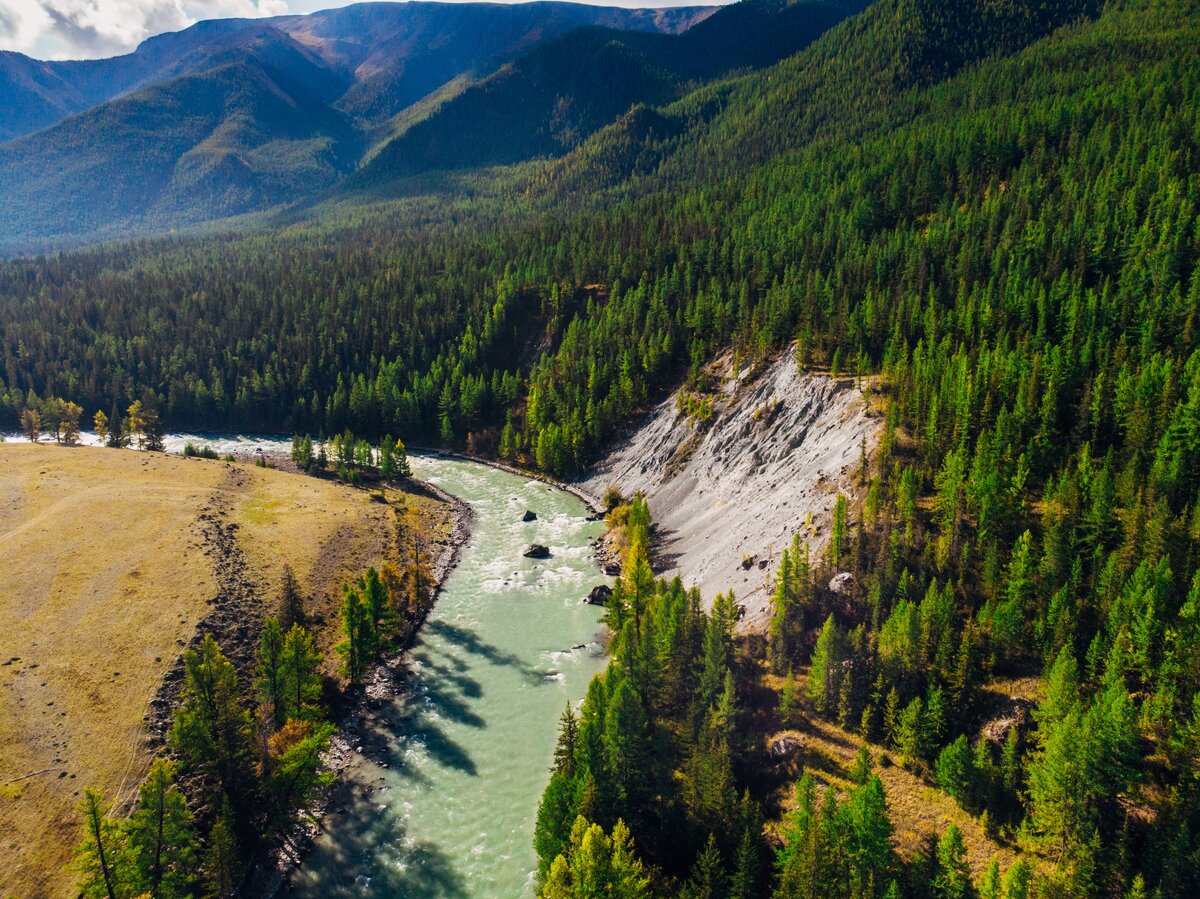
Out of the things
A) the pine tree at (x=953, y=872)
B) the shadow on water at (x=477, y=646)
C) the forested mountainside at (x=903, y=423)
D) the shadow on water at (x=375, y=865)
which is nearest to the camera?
the pine tree at (x=953, y=872)

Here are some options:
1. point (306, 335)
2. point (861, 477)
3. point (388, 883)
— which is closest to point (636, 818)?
point (388, 883)

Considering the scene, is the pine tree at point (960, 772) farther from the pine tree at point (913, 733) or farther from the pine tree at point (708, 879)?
the pine tree at point (708, 879)

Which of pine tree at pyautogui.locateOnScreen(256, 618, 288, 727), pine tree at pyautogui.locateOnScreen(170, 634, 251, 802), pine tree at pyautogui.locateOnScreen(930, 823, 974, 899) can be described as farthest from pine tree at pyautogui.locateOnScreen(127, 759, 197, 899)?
pine tree at pyautogui.locateOnScreen(930, 823, 974, 899)

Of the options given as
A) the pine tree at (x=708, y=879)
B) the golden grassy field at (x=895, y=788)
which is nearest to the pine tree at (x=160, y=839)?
the pine tree at (x=708, y=879)

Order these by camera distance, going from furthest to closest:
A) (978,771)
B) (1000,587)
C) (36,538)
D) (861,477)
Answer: (36,538)
(861,477)
(1000,587)
(978,771)

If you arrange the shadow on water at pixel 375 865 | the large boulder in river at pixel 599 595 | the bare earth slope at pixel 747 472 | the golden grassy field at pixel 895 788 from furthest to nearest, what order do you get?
1. the large boulder in river at pixel 599 595
2. the bare earth slope at pixel 747 472
3. the shadow on water at pixel 375 865
4. the golden grassy field at pixel 895 788

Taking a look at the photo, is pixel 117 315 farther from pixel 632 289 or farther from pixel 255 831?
pixel 255 831

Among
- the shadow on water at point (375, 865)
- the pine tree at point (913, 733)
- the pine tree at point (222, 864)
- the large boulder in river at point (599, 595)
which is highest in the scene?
the pine tree at point (913, 733)
